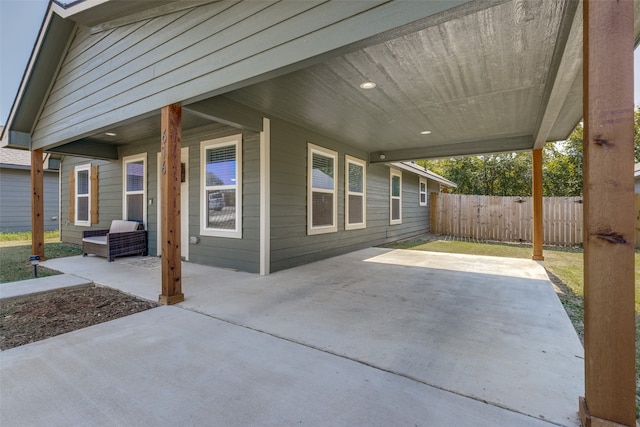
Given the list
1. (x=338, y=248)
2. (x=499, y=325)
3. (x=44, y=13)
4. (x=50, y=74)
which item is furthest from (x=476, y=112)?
(x=50, y=74)

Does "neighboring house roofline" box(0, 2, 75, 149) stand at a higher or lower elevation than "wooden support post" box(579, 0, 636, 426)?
higher

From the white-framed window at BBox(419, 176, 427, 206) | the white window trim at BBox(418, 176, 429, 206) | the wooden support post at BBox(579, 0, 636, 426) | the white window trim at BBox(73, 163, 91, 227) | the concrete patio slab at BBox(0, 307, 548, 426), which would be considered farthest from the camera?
the white-framed window at BBox(419, 176, 427, 206)

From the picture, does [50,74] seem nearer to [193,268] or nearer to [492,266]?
[193,268]

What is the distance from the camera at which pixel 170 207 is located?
3.46 metres

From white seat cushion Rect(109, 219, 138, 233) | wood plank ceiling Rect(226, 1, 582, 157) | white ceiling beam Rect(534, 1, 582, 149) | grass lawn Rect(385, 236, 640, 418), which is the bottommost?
grass lawn Rect(385, 236, 640, 418)

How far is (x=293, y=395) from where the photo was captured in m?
1.76

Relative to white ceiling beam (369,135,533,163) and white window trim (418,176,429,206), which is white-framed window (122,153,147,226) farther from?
white window trim (418,176,429,206)

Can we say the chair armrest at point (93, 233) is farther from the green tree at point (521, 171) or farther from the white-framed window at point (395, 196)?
the green tree at point (521, 171)

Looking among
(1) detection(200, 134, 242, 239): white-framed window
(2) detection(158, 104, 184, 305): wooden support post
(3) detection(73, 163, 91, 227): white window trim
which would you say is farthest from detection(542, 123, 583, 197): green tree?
(3) detection(73, 163, 91, 227): white window trim

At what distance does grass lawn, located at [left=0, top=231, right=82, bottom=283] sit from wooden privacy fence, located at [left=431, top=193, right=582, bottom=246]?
1256 centimetres

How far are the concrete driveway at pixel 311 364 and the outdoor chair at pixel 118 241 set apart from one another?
284 cm

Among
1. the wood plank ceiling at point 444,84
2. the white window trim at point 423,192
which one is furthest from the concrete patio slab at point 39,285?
the white window trim at point 423,192

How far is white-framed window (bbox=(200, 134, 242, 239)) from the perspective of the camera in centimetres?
523

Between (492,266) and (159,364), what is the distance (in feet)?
19.3
